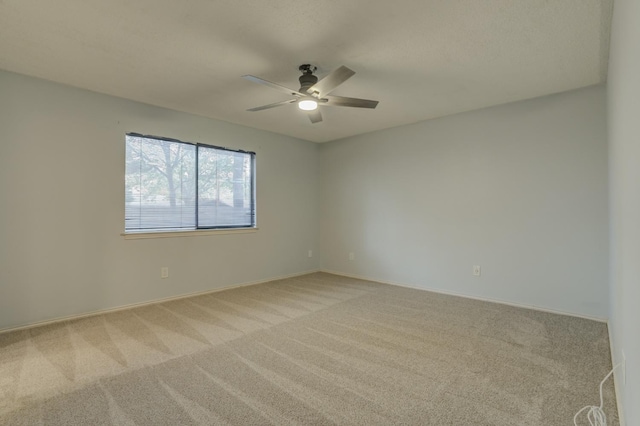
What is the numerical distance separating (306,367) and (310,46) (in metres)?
2.37

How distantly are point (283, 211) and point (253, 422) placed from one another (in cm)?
370

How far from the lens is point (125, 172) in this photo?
3.53m

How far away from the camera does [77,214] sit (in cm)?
321

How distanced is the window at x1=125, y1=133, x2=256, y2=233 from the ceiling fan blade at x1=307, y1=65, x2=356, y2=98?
7.27 ft

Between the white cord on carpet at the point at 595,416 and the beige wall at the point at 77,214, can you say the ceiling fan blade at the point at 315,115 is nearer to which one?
the beige wall at the point at 77,214

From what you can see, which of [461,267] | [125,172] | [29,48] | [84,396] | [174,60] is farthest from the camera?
[461,267]

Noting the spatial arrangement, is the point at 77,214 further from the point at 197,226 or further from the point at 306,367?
the point at 306,367

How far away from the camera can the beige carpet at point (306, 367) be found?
1.73 metres

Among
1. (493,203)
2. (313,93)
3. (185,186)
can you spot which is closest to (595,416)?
(493,203)

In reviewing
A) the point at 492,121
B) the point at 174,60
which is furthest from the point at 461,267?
the point at 174,60

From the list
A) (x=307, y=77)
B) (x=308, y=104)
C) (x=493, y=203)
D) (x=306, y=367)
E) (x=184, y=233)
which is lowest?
(x=306, y=367)

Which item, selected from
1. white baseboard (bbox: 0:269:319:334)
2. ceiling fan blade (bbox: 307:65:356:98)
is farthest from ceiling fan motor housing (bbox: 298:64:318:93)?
white baseboard (bbox: 0:269:319:334)

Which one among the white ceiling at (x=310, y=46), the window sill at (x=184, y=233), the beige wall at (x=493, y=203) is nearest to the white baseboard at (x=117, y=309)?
the window sill at (x=184, y=233)

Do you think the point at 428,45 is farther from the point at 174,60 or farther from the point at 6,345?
the point at 6,345
